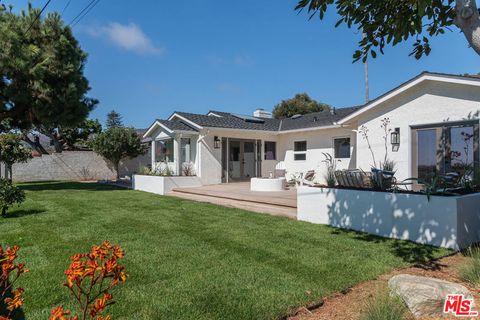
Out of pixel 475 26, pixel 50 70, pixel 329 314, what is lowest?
pixel 329 314

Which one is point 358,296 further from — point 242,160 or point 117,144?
point 117,144

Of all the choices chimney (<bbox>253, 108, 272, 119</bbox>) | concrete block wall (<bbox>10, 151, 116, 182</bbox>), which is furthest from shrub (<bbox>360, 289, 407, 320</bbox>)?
concrete block wall (<bbox>10, 151, 116, 182</bbox>)

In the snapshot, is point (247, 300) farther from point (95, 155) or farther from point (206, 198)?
point (95, 155)

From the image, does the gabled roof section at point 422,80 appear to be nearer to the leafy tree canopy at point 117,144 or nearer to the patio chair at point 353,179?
the patio chair at point 353,179

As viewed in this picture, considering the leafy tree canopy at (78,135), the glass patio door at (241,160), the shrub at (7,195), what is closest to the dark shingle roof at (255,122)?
the glass patio door at (241,160)

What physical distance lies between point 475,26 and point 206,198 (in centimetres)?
1008

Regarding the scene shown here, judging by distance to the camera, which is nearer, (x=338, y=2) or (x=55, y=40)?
(x=338, y=2)

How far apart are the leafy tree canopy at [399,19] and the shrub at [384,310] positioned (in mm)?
2826

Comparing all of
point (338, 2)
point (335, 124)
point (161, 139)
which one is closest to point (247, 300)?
point (338, 2)

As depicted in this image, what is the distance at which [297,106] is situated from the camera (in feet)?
129

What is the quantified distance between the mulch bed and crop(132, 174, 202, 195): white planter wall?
11.5 m

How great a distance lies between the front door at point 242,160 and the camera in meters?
17.2

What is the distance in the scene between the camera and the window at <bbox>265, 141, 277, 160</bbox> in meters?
17.9

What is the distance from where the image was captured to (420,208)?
5926mm
